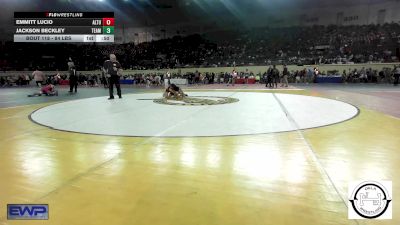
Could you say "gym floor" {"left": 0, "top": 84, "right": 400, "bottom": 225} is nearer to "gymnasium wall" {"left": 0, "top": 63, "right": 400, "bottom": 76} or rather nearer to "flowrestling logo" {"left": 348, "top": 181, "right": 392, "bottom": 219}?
"flowrestling logo" {"left": 348, "top": 181, "right": 392, "bottom": 219}

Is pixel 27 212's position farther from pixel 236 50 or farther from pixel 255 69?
pixel 236 50

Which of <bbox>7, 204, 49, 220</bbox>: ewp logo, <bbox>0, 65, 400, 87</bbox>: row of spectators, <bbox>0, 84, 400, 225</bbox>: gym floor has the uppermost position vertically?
<bbox>0, 65, 400, 87</bbox>: row of spectators

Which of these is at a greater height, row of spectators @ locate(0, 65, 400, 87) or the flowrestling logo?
row of spectators @ locate(0, 65, 400, 87)

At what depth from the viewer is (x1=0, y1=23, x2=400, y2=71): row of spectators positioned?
80.3 feet

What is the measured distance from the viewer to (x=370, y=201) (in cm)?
247

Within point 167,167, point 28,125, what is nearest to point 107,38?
point 28,125

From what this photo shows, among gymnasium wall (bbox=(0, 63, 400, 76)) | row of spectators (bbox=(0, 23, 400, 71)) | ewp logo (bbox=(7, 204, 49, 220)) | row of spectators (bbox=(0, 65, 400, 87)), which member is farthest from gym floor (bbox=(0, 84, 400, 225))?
row of spectators (bbox=(0, 23, 400, 71))

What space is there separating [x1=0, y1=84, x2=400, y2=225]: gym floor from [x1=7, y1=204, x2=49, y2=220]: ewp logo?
5 centimetres

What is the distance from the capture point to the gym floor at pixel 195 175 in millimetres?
2393

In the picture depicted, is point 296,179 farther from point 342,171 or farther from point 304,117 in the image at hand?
point 304,117

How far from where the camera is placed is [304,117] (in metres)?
6.71
